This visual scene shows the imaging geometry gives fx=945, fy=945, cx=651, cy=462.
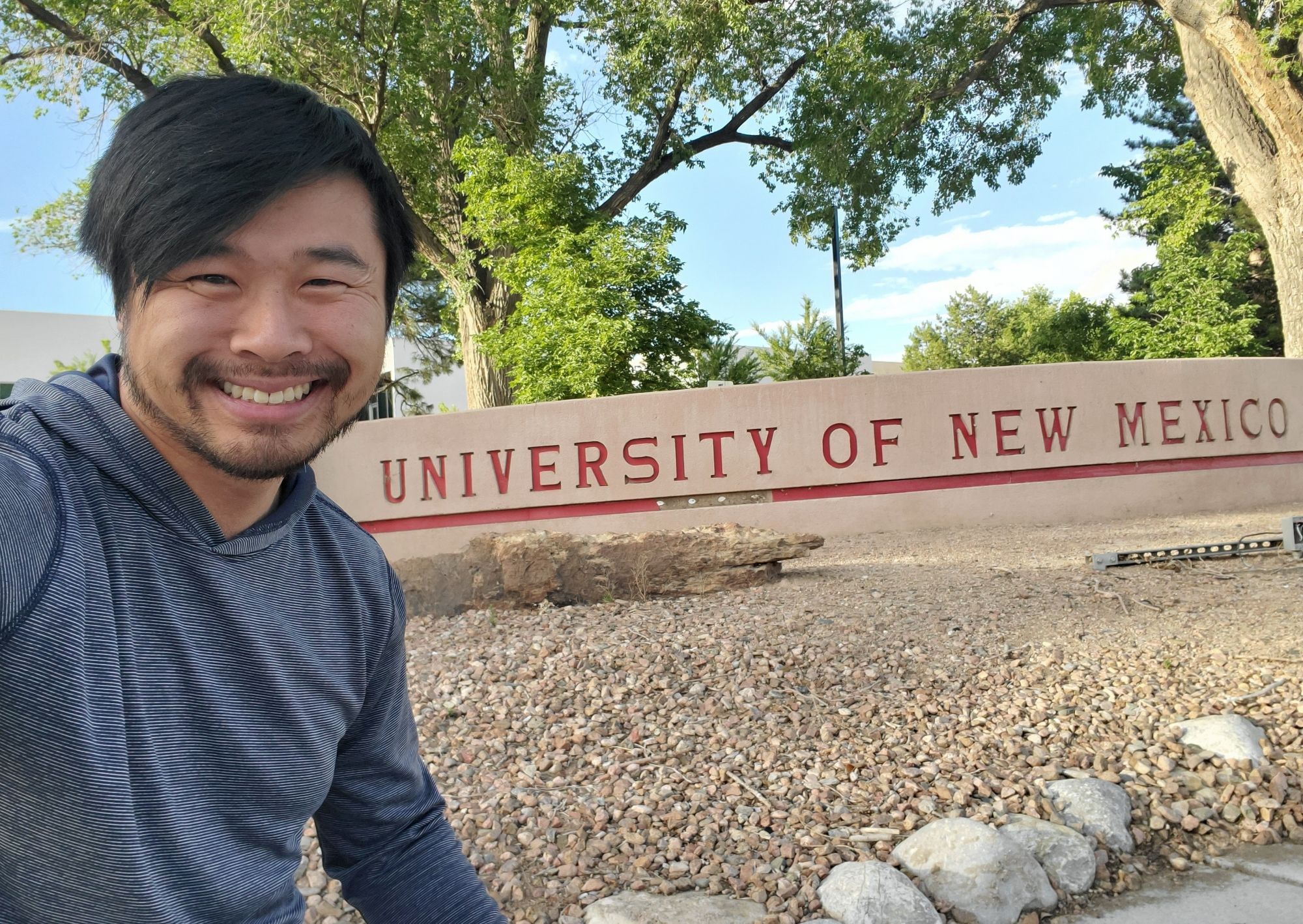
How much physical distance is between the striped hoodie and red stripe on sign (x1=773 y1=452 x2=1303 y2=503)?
762cm

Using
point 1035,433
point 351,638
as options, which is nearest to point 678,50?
point 1035,433

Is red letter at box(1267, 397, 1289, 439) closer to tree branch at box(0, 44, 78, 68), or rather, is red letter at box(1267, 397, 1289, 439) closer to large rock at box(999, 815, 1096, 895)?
large rock at box(999, 815, 1096, 895)

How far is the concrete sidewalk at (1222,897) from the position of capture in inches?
Result: 94.0

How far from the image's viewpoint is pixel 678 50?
13.2 m

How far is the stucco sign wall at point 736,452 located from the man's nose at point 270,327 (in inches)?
300

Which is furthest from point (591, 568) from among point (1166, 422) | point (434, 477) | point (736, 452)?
point (1166, 422)

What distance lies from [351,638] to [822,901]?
1.68 m

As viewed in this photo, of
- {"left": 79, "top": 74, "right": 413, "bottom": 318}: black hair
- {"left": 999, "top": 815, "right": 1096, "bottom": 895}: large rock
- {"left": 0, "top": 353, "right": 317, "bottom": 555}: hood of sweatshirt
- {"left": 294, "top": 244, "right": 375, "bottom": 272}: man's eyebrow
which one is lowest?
{"left": 999, "top": 815, "right": 1096, "bottom": 895}: large rock

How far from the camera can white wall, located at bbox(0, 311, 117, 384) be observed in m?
24.6

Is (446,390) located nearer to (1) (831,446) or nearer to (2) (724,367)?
(2) (724,367)

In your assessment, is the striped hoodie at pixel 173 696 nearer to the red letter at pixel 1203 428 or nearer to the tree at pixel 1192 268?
the red letter at pixel 1203 428

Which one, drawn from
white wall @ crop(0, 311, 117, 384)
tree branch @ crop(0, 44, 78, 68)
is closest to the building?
white wall @ crop(0, 311, 117, 384)

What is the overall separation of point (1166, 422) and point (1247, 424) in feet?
3.49

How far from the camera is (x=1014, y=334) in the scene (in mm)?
25906
